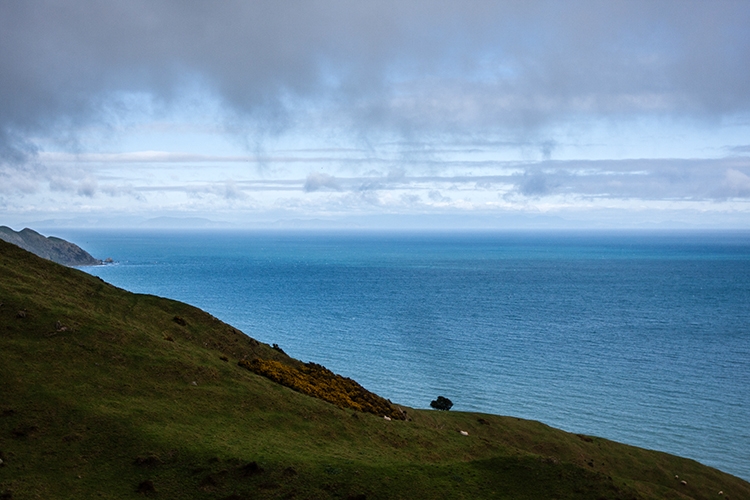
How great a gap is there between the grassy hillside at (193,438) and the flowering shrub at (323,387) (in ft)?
6.54

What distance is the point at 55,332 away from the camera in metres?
41.8

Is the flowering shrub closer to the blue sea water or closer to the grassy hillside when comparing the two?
the grassy hillside

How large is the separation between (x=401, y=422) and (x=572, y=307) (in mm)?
137380

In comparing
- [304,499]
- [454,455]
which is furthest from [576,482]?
[304,499]

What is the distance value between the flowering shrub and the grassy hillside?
78.4 inches

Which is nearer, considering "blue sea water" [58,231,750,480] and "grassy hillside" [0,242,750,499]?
"grassy hillside" [0,242,750,499]

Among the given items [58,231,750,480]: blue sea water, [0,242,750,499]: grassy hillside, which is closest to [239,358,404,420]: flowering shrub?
[0,242,750,499]: grassy hillside

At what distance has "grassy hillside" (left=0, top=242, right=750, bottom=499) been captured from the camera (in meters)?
Answer: 30.1

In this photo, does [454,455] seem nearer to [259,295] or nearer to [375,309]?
[375,309]

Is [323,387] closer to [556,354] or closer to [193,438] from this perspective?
[193,438]

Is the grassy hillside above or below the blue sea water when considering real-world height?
above

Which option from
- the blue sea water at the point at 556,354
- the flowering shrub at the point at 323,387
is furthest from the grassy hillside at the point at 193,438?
the blue sea water at the point at 556,354

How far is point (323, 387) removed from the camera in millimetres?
52781

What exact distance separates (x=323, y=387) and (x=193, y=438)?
20047 mm
